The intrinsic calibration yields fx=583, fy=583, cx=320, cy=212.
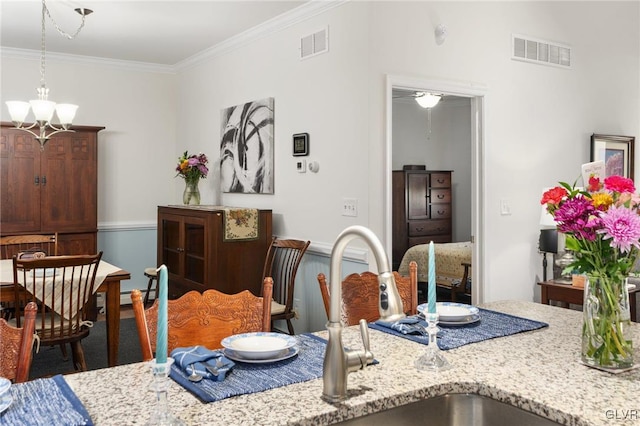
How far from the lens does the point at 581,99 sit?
16.3 ft

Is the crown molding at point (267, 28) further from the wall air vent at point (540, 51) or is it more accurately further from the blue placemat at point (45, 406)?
the blue placemat at point (45, 406)

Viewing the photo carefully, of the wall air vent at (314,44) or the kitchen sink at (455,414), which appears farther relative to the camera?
the wall air vent at (314,44)

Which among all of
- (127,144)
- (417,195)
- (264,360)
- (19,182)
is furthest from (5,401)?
(417,195)

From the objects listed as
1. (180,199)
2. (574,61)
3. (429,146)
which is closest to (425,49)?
(574,61)

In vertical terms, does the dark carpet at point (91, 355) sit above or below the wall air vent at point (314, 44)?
below

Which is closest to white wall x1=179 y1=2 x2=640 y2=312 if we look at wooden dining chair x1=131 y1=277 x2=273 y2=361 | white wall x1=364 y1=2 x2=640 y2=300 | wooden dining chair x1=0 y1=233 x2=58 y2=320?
white wall x1=364 y1=2 x2=640 y2=300

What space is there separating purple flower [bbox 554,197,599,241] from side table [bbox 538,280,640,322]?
2633 millimetres

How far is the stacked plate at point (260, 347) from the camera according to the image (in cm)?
154

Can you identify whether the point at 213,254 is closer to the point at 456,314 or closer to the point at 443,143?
the point at 456,314

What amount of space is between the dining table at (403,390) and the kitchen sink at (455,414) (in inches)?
0.7

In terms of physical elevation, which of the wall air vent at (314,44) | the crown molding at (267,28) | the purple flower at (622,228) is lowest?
the purple flower at (622,228)

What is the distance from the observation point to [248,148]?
516cm

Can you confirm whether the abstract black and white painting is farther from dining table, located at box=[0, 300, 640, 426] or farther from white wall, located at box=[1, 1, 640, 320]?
dining table, located at box=[0, 300, 640, 426]

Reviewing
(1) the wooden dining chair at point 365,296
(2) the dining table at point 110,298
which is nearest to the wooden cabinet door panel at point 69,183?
(2) the dining table at point 110,298
